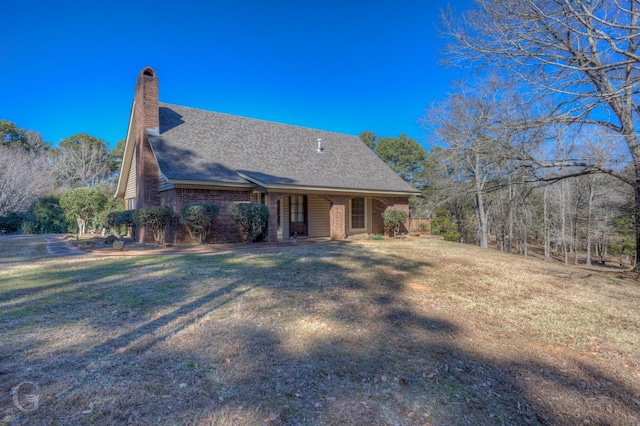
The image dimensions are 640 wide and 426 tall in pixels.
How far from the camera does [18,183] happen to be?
75.8ft

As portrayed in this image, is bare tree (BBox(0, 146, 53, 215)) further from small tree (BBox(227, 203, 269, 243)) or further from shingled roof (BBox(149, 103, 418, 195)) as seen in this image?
small tree (BBox(227, 203, 269, 243))

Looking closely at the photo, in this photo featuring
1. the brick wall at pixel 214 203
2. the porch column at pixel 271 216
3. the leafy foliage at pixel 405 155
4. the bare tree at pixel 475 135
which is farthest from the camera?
the leafy foliage at pixel 405 155

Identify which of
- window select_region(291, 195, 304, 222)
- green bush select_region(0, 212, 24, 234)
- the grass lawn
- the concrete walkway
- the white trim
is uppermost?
the white trim

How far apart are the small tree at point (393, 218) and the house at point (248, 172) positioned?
0.71 m

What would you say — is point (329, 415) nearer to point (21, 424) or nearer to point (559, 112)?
point (21, 424)

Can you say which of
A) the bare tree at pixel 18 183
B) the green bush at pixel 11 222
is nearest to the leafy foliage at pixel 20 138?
the bare tree at pixel 18 183

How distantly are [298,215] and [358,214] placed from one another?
133 inches

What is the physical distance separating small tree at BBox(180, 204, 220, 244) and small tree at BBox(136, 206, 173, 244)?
1.76 feet

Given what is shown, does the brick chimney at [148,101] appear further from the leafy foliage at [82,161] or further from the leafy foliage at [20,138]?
the leafy foliage at [20,138]

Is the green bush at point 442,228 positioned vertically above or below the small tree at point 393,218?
below

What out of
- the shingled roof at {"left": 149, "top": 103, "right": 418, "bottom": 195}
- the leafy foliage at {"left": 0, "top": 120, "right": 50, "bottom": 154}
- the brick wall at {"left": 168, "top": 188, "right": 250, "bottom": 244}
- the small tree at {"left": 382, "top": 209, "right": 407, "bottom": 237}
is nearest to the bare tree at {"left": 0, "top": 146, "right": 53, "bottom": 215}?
the leafy foliage at {"left": 0, "top": 120, "right": 50, "bottom": 154}

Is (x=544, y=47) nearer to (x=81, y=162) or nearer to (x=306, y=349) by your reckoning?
(x=306, y=349)

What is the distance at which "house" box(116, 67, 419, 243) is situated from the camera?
11.9 m

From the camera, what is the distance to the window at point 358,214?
16641 mm
